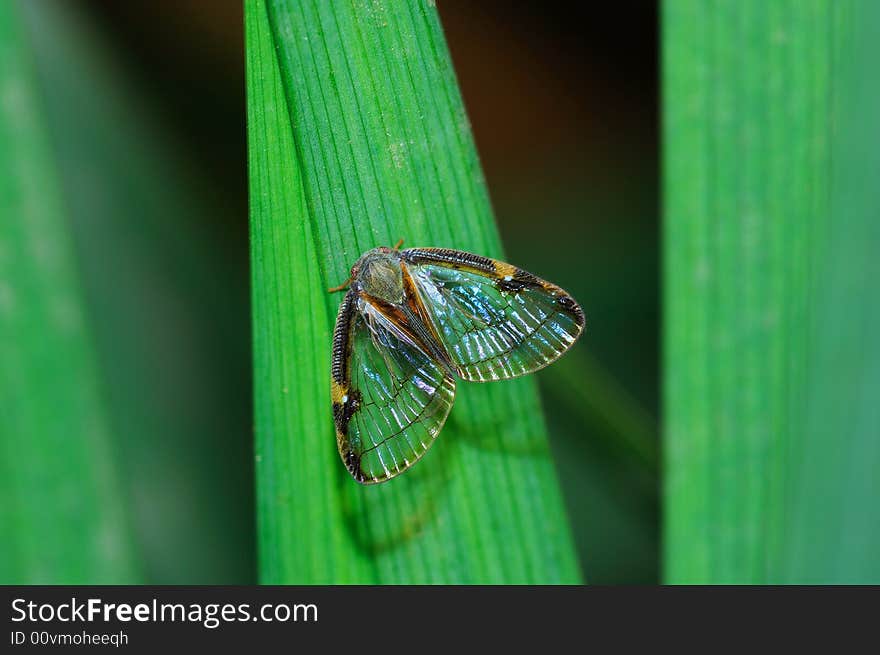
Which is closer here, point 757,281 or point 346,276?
point 346,276

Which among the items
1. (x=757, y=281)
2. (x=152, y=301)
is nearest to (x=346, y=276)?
(x=757, y=281)

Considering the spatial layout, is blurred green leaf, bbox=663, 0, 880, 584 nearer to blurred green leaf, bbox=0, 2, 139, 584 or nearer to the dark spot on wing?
the dark spot on wing

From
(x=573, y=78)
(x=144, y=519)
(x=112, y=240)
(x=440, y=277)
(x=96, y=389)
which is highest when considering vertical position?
(x=573, y=78)

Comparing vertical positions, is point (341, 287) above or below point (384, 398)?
above

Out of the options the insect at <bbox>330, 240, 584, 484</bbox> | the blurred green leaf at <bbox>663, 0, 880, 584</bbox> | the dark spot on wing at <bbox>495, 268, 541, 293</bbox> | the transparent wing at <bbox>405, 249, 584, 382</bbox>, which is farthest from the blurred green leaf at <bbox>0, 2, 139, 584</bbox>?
the blurred green leaf at <bbox>663, 0, 880, 584</bbox>

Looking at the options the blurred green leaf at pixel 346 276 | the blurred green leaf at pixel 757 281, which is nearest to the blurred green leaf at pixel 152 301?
→ the blurred green leaf at pixel 346 276

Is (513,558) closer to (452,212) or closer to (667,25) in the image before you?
(452,212)

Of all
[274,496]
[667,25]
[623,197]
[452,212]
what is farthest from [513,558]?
[623,197]

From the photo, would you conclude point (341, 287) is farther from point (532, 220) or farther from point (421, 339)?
point (532, 220)
